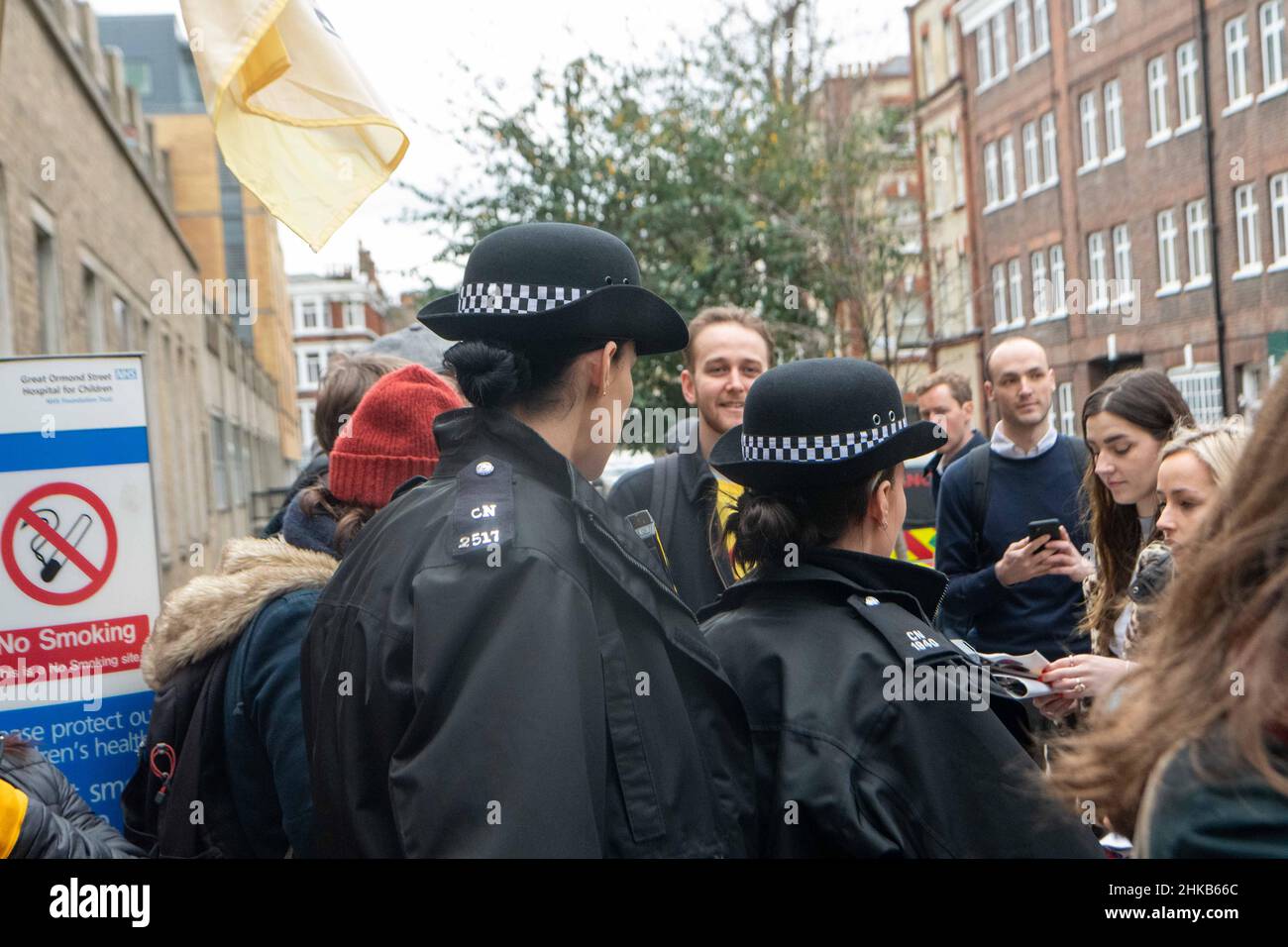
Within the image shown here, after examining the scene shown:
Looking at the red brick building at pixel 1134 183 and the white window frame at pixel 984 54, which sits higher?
the white window frame at pixel 984 54

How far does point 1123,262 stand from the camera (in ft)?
119

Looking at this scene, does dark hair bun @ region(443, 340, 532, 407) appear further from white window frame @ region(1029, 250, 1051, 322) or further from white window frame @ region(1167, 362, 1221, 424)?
white window frame @ region(1029, 250, 1051, 322)

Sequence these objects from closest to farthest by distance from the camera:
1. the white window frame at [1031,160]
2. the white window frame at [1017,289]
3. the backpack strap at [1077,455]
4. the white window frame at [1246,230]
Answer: the backpack strap at [1077,455]
the white window frame at [1246,230]
the white window frame at [1031,160]
the white window frame at [1017,289]

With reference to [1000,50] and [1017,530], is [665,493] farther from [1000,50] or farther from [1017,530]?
[1000,50]

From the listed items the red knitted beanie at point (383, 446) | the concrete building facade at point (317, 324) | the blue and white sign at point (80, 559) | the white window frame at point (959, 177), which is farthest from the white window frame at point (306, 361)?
the red knitted beanie at point (383, 446)

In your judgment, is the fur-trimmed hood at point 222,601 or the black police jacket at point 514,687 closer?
the black police jacket at point 514,687

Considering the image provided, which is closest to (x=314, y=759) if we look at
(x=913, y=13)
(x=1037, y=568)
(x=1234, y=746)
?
(x=1234, y=746)

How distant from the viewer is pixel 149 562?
14.9 ft

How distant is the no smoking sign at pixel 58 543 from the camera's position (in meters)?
4.36

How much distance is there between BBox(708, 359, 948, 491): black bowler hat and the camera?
2.73 meters

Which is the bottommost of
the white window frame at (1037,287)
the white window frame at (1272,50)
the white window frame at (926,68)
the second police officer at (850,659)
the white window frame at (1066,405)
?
the second police officer at (850,659)

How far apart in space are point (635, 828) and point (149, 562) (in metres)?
2.91

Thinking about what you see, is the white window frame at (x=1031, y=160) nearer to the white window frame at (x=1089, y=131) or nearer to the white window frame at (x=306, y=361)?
the white window frame at (x=1089, y=131)

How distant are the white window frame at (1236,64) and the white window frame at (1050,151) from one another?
25.1 ft
